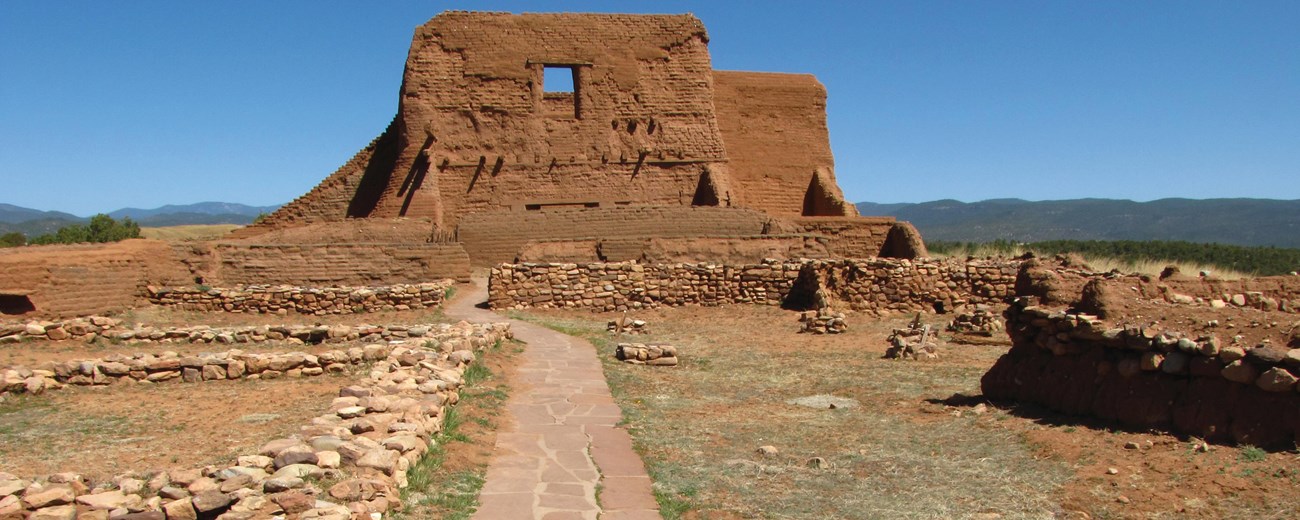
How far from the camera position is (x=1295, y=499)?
545cm

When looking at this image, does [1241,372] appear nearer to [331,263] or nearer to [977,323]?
[977,323]

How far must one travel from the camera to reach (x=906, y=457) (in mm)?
7152

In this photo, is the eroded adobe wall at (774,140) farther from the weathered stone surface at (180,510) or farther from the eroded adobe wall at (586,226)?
the weathered stone surface at (180,510)

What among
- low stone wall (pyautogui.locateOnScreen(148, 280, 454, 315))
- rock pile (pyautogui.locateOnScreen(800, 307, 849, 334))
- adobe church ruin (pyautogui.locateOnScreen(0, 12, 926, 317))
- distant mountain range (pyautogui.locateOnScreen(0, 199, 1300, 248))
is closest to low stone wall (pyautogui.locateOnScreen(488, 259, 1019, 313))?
low stone wall (pyautogui.locateOnScreen(148, 280, 454, 315))

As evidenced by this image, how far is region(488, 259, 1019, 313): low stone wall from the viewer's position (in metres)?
18.7

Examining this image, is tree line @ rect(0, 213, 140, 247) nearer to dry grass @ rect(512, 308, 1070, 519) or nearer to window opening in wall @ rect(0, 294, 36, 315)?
window opening in wall @ rect(0, 294, 36, 315)

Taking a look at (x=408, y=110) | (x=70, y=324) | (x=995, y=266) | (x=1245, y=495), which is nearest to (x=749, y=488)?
(x=1245, y=495)

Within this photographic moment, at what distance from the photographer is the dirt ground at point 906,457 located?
5824 millimetres

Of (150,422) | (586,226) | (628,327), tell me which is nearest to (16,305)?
(150,422)

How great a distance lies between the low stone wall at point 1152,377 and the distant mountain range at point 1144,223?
384ft

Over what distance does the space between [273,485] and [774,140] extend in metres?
27.8

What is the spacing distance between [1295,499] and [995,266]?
14181mm

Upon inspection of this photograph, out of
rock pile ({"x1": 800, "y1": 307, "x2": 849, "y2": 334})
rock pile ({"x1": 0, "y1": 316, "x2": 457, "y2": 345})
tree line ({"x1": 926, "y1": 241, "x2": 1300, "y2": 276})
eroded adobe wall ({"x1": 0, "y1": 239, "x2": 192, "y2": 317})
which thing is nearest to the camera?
rock pile ({"x1": 0, "y1": 316, "x2": 457, "y2": 345})

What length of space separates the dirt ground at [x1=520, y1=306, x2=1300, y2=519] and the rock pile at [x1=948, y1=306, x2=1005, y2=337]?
3.86 meters
